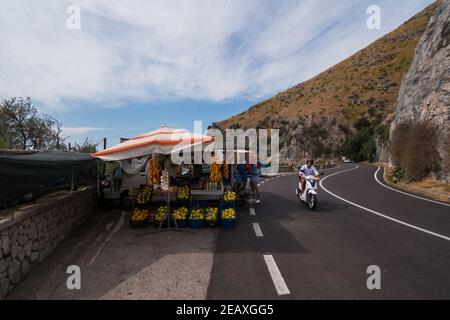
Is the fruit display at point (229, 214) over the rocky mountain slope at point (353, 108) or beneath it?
beneath

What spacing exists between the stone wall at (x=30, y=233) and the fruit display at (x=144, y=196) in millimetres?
1792

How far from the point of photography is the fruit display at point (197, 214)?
828 cm

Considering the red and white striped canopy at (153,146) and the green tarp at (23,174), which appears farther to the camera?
the red and white striped canopy at (153,146)

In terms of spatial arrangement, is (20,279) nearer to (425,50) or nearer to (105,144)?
(105,144)

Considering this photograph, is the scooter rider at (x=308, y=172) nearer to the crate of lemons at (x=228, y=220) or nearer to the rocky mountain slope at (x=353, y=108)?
the crate of lemons at (x=228, y=220)

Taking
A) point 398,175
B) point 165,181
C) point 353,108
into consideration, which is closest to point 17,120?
point 165,181

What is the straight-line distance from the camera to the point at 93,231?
7980 millimetres

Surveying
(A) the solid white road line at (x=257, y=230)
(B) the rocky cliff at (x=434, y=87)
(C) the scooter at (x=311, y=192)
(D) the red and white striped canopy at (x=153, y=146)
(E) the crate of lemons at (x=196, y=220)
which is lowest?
(A) the solid white road line at (x=257, y=230)

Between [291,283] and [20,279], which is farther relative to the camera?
[20,279]

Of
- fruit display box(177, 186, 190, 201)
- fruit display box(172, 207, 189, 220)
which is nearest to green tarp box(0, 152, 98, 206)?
fruit display box(172, 207, 189, 220)

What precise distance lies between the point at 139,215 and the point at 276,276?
4896 mm

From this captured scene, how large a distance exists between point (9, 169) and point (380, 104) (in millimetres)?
94086

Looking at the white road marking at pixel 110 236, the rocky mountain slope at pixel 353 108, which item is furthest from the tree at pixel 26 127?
the rocky mountain slope at pixel 353 108
